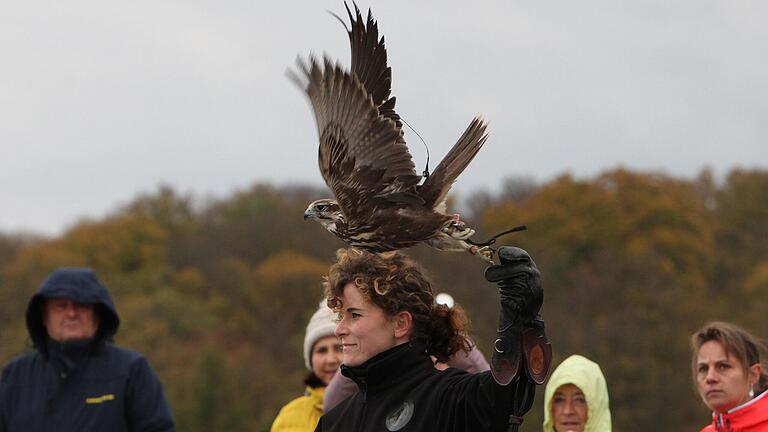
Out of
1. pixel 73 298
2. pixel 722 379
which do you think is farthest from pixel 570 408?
pixel 73 298

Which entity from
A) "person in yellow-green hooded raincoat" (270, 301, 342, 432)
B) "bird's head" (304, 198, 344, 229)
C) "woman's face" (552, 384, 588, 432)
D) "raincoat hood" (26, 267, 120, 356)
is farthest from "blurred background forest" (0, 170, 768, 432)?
"bird's head" (304, 198, 344, 229)

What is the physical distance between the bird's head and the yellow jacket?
1267 millimetres

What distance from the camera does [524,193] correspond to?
6047 centimetres

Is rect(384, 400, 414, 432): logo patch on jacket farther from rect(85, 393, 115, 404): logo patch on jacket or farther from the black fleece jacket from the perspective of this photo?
rect(85, 393, 115, 404): logo patch on jacket

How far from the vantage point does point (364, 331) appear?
4086mm

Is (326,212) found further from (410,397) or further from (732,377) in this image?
(732,377)

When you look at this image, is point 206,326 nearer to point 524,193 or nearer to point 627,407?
point 627,407

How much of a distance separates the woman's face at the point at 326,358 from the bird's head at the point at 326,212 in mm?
1132

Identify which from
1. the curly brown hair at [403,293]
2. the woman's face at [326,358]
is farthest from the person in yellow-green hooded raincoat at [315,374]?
the curly brown hair at [403,293]

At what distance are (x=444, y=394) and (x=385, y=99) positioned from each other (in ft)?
3.52

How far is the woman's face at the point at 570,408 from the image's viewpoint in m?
→ 5.32

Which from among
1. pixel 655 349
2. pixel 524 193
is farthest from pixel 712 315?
pixel 524 193

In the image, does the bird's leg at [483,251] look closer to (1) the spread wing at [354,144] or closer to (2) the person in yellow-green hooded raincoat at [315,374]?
(1) the spread wing at [354,144]

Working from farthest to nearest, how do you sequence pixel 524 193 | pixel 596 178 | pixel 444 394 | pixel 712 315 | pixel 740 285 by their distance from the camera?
1. pixel 524 193
2. pixel 596 178
3. pixel 740 285
4. pixel 712 315
5. pixel 444 394
